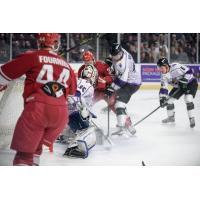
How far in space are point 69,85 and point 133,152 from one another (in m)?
0.52

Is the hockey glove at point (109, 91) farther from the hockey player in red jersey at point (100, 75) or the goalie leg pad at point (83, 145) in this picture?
the goalie leg pad at point (83, 145)

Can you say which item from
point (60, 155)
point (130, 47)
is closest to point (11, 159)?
point (60, 155)

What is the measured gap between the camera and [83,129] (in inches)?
95.7

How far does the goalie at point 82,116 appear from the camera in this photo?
2367 millimetres

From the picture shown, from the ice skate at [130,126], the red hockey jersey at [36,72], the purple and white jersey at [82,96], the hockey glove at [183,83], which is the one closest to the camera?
the red hockey jersey at [36,72]

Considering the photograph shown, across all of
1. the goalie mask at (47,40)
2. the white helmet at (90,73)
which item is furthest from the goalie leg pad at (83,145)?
the goalie mask at (47,40)

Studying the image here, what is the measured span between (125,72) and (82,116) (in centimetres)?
35

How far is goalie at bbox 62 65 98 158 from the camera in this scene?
7.77 ft

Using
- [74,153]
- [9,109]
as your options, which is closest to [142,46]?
[74,153]

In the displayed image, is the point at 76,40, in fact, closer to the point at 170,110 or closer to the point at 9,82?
the point at 9,82

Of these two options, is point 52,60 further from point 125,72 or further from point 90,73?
point 125,72

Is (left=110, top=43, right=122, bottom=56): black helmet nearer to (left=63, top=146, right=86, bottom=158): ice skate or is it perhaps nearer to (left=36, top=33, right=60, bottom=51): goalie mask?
(left=36, top=33, right=60, bottom=51): goalie mask

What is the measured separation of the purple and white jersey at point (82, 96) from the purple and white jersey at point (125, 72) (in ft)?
0.48
